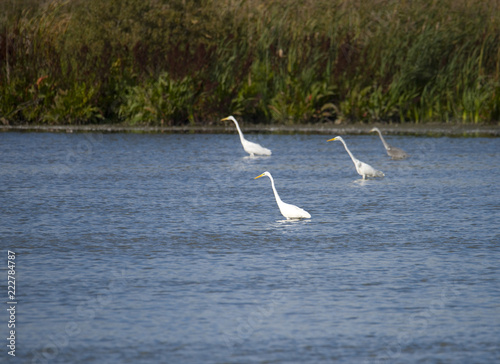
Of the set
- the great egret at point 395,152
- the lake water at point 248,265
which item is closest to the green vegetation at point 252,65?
the great egret at point 395,152

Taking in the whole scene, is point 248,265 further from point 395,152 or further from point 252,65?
point 252,65

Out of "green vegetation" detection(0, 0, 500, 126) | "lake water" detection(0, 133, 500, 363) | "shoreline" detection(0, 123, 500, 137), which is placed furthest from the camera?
"green vegetation" detection(0, 0, 500, 126)

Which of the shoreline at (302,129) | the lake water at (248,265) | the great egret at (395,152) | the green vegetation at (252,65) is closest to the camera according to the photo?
the lake water at (248,265)

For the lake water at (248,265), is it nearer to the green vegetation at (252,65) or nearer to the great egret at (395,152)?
the great egret at (395,152)

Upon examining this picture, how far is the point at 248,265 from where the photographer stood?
7785mm

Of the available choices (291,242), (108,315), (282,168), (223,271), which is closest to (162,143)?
(282,168)

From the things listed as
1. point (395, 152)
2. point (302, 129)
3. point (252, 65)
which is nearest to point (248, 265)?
point (395, 152)

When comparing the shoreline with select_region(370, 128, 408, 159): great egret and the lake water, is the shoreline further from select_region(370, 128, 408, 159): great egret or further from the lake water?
the lake water

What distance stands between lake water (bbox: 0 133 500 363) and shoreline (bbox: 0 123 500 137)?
6179 mm

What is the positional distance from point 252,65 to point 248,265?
53.1 feet

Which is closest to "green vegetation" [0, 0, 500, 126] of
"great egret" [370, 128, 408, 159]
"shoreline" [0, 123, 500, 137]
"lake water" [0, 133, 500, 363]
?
"shoreline" [0, 123, 500, 137]

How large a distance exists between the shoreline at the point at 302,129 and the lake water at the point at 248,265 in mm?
6179

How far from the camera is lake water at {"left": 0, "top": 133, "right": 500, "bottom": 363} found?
568cm

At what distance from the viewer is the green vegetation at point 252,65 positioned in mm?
22641
